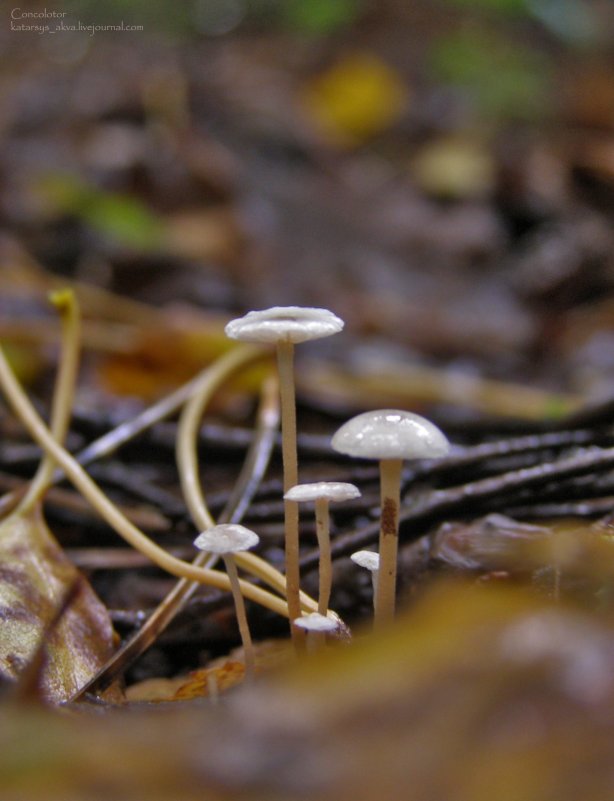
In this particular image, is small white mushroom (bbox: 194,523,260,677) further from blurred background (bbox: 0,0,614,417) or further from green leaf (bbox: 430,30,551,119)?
green leaf (bbox: 430,30,551,119)

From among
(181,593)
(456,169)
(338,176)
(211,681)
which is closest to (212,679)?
(211,681)

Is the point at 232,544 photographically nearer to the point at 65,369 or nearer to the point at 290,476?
the point at 290,476

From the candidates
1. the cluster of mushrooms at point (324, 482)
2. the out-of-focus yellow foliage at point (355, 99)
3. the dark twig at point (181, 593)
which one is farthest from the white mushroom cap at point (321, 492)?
the out-of-focus yellow foliage at point (355, 99)

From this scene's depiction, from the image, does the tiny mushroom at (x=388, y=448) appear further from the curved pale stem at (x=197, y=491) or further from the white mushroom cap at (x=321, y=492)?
the curved pale stem at (x=197, y=491)

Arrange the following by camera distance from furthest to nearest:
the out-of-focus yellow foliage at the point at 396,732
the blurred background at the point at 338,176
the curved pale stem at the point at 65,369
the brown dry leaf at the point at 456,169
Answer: the brown dry leaf at the point at 456,169 → the blurred background at the point at 338,176 → the curved pale stem at the point at 65,369 → the out-of-focus yellow foliage at the point at 396,732

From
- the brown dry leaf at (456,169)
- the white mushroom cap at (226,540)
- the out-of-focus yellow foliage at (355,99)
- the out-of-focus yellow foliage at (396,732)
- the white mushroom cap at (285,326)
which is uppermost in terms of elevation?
the out-of-focus yellow foliage at (355,99)
